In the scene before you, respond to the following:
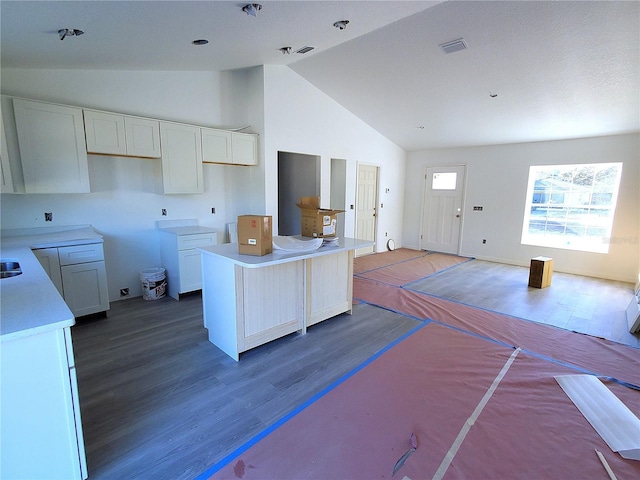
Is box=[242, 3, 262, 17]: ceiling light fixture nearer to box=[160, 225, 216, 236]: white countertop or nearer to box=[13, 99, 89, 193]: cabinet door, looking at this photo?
box=[13, 99, 89, 193]: cabinet door

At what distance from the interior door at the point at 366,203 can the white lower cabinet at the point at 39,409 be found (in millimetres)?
5528

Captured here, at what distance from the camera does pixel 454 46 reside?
3.51 metres

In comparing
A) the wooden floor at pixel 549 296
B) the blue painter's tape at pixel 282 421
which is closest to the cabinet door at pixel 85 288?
the blue painter's tape at pixel 282 421

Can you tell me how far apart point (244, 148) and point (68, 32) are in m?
2.39

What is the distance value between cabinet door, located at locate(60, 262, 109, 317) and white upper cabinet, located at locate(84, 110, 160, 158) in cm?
126

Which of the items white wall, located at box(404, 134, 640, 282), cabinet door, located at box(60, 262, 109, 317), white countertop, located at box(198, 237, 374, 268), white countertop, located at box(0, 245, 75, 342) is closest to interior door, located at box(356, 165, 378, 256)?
white wall, located at box(404, 134, 640, 282)

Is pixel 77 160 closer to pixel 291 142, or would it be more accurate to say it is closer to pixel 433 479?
pixel 291 142

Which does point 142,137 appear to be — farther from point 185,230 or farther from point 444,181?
point 444,181

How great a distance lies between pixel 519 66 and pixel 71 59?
4.83 meters

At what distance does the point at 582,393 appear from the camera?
2248 millimetres

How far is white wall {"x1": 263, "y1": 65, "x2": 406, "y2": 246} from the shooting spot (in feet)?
15.4

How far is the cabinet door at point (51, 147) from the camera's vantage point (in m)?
2.89

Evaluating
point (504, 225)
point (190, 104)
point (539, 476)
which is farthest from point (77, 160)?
point (504, 225)

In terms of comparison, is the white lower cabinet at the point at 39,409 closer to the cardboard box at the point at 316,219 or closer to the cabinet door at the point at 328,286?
the cabinet door at the point at 328,286
